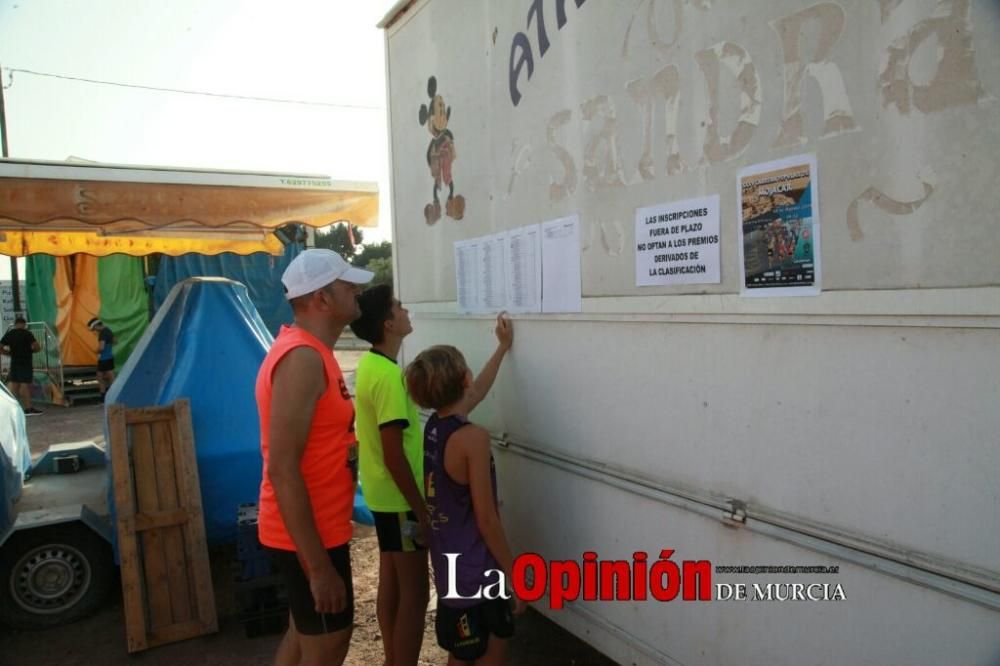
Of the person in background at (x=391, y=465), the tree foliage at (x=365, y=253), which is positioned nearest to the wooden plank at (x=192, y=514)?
the person in background at (x=391, y=465)

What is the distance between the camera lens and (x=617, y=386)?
2.39 m

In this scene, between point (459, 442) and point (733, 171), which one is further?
point (459, 442)

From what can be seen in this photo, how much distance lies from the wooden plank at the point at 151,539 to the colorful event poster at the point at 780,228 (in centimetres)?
364

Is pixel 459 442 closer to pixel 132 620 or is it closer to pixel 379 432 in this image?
pixel 379 432

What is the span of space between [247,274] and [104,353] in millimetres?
3383

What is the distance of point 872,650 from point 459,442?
1.36 metres

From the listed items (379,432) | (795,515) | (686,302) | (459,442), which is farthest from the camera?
(379,432)

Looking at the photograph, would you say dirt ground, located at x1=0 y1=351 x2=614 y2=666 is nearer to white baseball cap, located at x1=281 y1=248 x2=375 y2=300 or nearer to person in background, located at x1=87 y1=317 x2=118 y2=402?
white baseball cap, located at x1=281 y1=248 x2=375 y2=300

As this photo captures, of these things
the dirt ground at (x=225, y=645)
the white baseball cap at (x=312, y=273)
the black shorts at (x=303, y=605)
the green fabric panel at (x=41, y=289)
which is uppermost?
the green fabric panel at (x=41, y=289)

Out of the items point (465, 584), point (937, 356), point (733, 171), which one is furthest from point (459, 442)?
point (937, 356)

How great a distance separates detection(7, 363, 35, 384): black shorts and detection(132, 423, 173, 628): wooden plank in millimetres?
10793

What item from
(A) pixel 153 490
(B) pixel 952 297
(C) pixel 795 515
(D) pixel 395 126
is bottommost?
(A) pixel 153 490

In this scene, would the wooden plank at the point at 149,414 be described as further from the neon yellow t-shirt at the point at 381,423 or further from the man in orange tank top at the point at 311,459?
the man in orange tank top at the point at 311,459

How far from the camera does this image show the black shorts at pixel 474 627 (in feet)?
7.77
